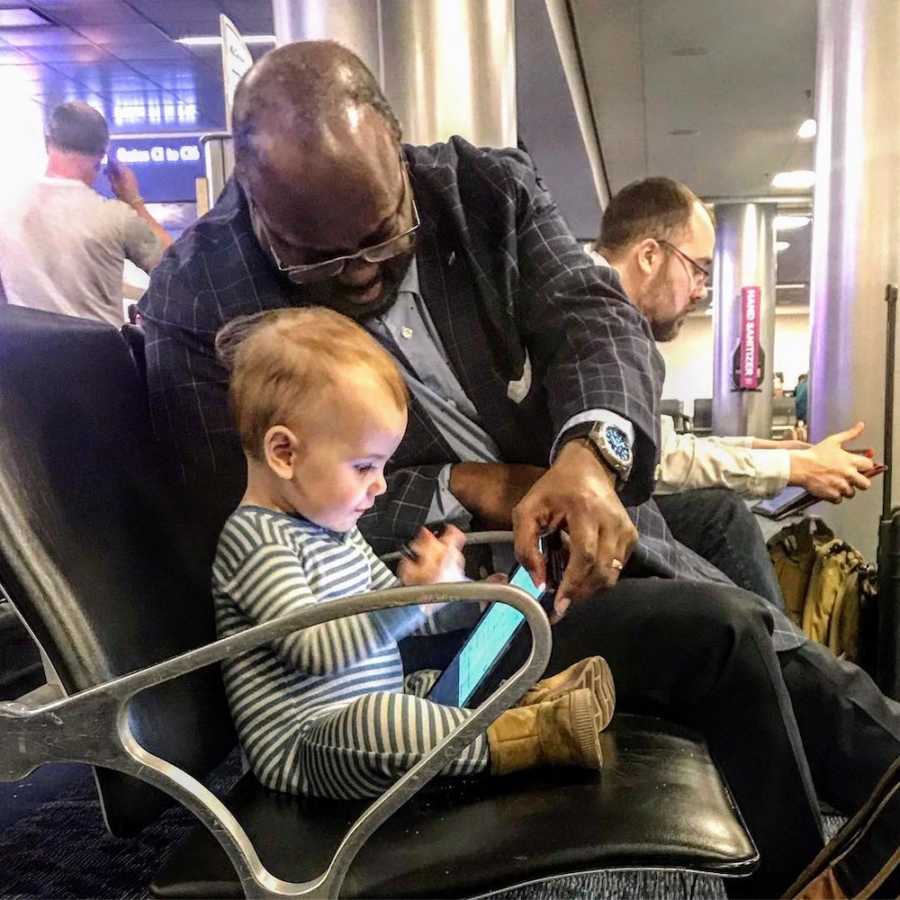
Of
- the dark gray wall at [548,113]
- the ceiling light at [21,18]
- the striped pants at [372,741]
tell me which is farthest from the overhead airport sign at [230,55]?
the ceiling light at [21,18]

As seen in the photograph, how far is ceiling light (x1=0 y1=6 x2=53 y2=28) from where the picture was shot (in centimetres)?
531

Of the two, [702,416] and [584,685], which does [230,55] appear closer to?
[584,685]

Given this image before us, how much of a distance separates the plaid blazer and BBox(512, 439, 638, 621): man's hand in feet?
0.53

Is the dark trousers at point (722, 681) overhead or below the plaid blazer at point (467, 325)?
below

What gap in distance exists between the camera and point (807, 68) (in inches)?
234

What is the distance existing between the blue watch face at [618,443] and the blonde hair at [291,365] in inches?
9.0

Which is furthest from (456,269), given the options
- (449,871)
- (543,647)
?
(449,871)

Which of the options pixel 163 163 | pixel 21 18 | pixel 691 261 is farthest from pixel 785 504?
pixel 21 18

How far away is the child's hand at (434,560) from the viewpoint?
984 millimetres

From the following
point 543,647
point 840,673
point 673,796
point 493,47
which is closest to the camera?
point 543,647

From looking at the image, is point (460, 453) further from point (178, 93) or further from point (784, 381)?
point (784, 381)

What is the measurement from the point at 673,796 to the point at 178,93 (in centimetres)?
693

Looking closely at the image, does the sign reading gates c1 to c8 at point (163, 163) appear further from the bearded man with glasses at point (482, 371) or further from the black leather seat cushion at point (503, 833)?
the black leather seat cushion at point (503, 833)

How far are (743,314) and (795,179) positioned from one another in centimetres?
134
